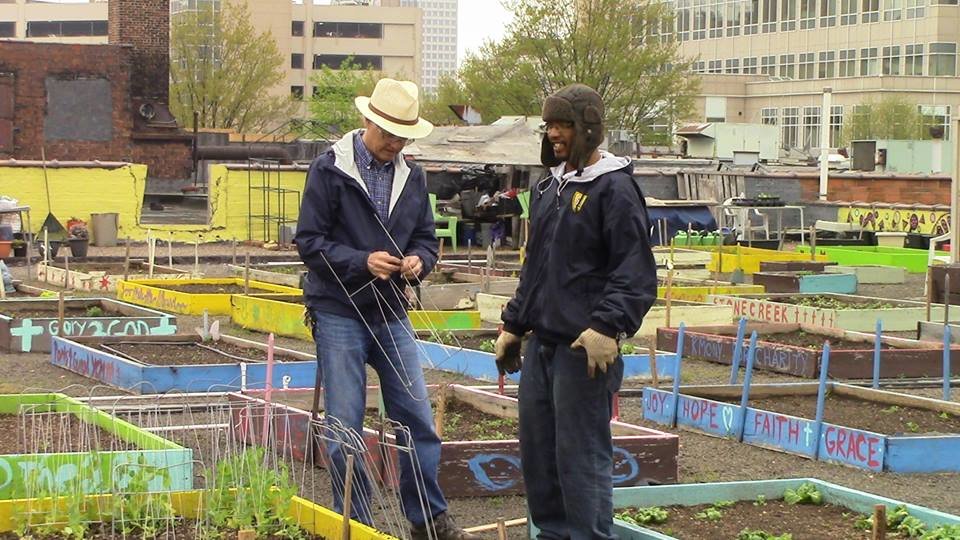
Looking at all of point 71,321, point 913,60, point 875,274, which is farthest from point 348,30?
point 71,321

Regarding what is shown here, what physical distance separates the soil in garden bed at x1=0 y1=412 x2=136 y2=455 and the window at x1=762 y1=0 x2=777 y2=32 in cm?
9035

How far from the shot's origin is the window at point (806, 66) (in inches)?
3674

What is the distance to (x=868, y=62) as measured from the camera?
8950 centimetres

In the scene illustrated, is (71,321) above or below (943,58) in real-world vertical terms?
below

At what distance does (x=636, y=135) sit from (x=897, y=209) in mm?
25183

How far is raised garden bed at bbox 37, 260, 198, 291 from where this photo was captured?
20.7 metres

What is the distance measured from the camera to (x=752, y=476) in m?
8.85

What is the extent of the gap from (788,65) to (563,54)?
4154 cm

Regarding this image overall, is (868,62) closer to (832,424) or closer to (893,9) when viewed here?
(893,9)

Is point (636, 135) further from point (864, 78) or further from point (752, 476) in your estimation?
point (752, 476)

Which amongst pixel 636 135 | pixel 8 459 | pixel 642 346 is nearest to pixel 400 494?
pixel 8 459

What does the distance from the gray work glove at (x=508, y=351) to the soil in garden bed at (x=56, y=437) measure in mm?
2256

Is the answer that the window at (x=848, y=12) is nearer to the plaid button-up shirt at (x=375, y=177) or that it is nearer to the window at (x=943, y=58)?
the window at (x=943, y=58)

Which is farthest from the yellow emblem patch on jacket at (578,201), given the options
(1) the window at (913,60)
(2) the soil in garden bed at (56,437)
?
(1) the window at (913,60)
